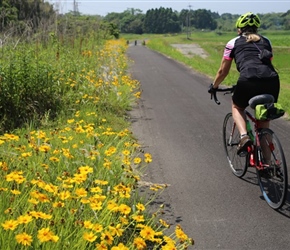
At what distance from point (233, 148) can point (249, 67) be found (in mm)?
1447

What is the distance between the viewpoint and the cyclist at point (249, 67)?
3.93 metres

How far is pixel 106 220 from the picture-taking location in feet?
9.21

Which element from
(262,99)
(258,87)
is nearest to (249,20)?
(258,87)

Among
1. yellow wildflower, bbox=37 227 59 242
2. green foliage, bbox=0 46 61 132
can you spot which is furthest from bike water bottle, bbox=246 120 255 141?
green foliage, bbox=0 46 61 132

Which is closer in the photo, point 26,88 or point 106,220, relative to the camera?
point 106,220

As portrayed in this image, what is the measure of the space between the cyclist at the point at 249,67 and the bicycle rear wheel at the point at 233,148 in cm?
55

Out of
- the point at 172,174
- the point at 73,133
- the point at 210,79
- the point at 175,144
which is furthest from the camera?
the point at 210,79

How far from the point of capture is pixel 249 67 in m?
3.95

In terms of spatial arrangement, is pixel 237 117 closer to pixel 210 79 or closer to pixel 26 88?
pixel 26 88

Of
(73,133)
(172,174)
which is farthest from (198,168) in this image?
(73,133)

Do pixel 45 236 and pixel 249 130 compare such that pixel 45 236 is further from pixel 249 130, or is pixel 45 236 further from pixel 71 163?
pixel 249 130

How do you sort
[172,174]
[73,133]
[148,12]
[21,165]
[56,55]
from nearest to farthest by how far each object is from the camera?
[21,165]
[172,174]
[73,133]
[56,55]
[148,12]

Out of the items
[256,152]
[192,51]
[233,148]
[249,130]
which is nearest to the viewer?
[256,152]

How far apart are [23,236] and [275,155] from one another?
2697 millimetres
